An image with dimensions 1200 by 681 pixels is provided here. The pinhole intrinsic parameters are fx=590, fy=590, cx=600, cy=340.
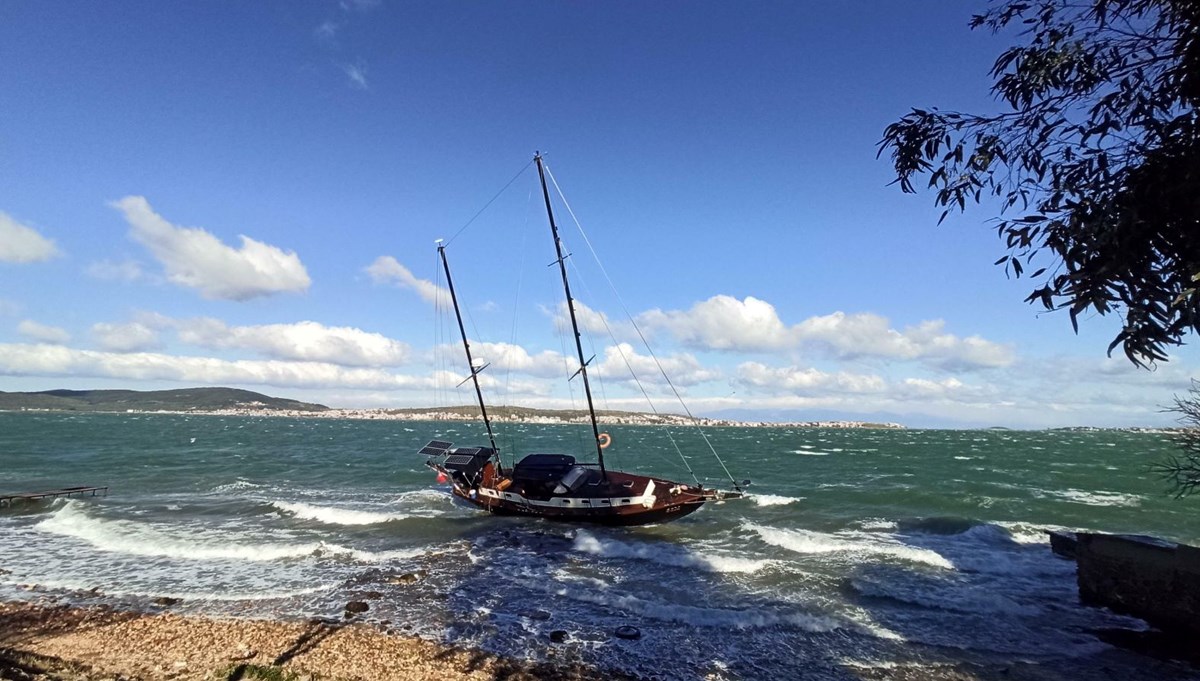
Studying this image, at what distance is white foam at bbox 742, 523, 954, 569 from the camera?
2377cm

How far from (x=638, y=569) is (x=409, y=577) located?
8.13 meters

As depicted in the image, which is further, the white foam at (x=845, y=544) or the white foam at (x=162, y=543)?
the white foam at (x=845, y=544)

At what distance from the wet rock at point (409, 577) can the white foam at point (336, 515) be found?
10.3m

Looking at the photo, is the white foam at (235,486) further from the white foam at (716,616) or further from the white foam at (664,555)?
the white foam at (716,616)

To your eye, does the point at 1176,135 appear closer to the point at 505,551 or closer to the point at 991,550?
the point at 505,551

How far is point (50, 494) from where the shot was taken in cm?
3409

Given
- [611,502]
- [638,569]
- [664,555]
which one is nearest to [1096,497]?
[611,502]

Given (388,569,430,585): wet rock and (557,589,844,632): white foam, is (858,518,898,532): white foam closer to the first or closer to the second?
(557,589,844,632): white foam

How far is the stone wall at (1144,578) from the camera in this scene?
15.3 metres

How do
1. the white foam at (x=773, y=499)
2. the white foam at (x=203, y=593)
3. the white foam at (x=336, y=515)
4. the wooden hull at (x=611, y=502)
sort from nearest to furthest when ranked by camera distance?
the white foam at (x=203, y=593) < the wooden hull at (x=611, y=502) < the white foam at (x=336, y=515) < the white foam at (x=773, y=499)

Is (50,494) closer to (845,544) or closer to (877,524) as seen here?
(845,544)

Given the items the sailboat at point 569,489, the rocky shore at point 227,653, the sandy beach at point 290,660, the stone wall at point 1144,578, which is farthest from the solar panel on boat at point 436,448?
the stone wall at point 1144,578

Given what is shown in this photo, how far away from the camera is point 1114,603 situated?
57.1ft

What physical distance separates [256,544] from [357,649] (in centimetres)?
1407
